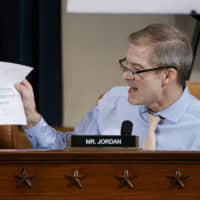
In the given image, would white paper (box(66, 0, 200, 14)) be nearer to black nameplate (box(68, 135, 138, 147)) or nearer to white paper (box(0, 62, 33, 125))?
white paper (box(0, 62, 33, 125))

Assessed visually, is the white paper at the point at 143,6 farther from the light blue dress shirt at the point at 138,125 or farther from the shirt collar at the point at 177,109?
the shirt collar at the point at 177,109

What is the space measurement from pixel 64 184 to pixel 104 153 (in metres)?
0.11

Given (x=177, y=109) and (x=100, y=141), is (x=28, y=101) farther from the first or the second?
(x=177, y=109)

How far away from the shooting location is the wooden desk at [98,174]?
783 millimetres

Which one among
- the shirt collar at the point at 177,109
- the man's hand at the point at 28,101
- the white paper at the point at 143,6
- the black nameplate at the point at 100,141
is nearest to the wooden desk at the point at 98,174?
the black nameplate at the point at 100,141

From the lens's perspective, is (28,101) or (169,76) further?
(169,76)

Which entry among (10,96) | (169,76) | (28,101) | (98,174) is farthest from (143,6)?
(98,174)

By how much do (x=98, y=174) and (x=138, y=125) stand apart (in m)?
0.57

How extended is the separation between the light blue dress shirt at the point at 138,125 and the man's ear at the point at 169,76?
88mm

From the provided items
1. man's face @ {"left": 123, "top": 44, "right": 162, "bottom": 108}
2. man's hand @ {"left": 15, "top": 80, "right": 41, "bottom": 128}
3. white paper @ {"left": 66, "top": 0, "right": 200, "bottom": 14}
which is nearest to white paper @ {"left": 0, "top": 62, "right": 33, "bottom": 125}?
man's hand @ {"left": 15, "top": 80, "right": 41, "bottom": 128}

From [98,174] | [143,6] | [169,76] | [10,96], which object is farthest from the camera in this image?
[143,6]

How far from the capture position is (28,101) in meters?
1.16

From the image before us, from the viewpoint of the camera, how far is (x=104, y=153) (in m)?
0.80

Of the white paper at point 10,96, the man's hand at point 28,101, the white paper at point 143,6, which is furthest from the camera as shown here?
the white paper at point 143,6
